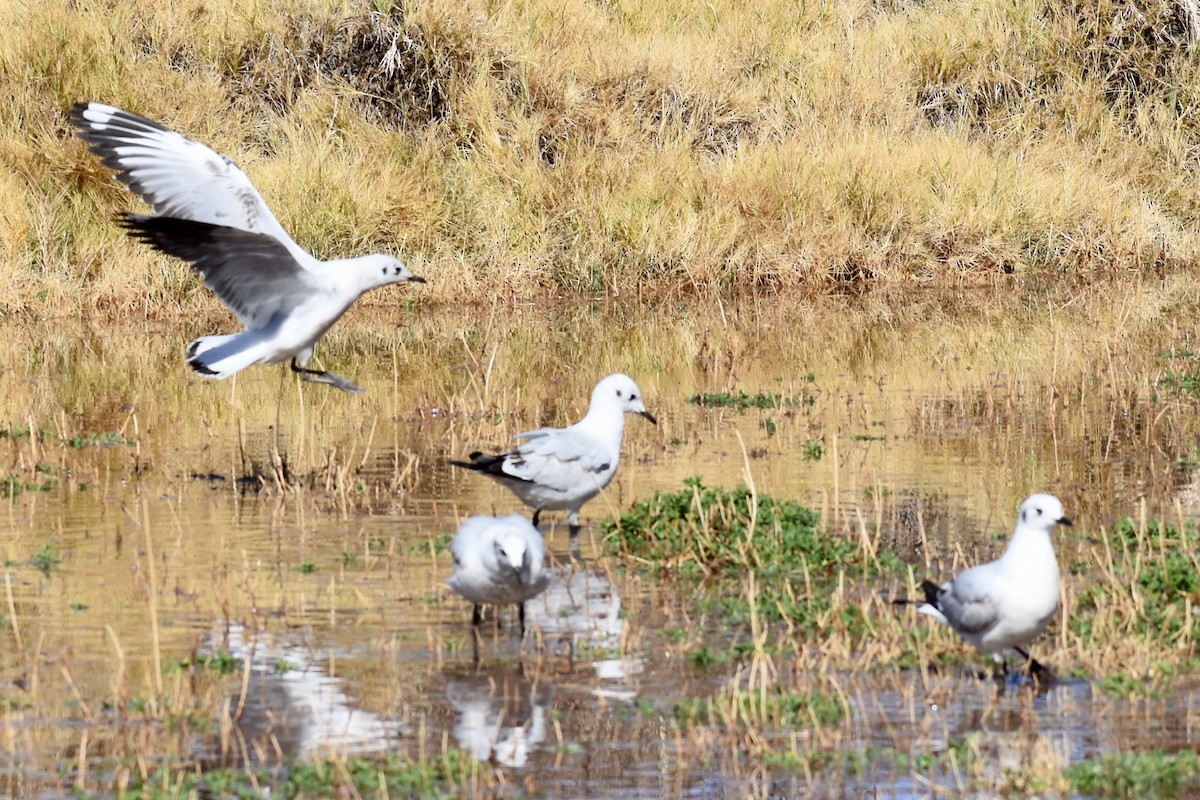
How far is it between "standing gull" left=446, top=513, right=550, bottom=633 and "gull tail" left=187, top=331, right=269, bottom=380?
11.8ft

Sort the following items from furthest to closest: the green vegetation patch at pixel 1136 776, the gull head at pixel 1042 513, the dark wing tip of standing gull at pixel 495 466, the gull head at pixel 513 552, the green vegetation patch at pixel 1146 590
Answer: the dark wing tip of standing gull at pixel 495 466 → the green vegetation patch at pixel 1146 590 → the gull head at pixel 513 552 → the gull head at pixel 1042 513 → the green vegetation patch at pixel 1136 776

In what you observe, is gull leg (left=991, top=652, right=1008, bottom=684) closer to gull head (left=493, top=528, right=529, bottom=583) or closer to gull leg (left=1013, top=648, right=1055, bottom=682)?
gull leg (left=1013, top=648, right=1055, bottom=682)

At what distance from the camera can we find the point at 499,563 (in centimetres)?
676

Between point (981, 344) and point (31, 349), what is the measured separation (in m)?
7.78

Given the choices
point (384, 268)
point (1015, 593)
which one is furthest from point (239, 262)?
point (1015, 593)

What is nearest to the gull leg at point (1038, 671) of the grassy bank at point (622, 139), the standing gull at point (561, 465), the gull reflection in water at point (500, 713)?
the gull reflection in water at point (500, 713)

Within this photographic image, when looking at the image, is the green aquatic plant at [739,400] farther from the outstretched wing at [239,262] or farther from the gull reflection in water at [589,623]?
the gull reflection in water at [589,623]

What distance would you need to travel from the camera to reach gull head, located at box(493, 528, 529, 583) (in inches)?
261

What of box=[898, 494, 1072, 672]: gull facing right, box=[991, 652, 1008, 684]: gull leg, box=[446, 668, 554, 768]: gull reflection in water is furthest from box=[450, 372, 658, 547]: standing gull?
box=[991, 652, 1008, 684]: gull leg

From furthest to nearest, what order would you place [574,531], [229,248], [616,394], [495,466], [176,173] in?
[176,173] → [229,248] → [616,394] → [574,531] → [495,466]

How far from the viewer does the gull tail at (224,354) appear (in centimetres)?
1027

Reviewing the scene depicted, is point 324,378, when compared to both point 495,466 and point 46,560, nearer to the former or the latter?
point 495,466

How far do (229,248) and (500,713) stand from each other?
15.0 ft

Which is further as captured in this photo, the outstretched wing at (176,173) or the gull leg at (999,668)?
the outstretched wing at (176,173)
